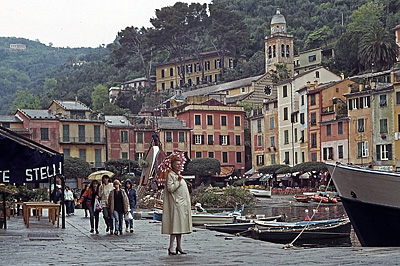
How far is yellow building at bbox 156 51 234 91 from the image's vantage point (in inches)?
5069

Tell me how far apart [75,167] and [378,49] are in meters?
36.5

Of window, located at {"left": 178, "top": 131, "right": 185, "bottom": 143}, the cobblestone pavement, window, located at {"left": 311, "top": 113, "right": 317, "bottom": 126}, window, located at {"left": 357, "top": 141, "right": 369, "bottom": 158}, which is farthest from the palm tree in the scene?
the cobblestone pavement

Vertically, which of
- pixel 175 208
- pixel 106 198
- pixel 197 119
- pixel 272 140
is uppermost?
pixel 197 119

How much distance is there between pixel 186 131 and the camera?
85.3 metres

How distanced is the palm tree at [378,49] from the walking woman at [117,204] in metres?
70.2

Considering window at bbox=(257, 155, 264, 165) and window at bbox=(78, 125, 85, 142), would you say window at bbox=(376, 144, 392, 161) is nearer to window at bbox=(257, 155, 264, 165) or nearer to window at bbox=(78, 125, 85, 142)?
window at bbox=(257, 155, 264, 165)

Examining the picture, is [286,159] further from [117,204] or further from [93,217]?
[117,204]

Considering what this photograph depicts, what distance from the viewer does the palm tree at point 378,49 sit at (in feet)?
279

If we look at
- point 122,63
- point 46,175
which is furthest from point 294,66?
point 46,175

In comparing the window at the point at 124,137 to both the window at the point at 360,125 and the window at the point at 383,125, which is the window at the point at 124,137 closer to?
the window at the point at 360,125

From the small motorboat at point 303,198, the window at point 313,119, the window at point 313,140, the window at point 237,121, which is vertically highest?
the window at point 237,121

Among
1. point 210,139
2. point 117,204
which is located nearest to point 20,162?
point 117,204

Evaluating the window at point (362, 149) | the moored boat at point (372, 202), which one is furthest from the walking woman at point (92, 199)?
the window at point (362, 149)

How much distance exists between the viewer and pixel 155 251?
45.9 feet
